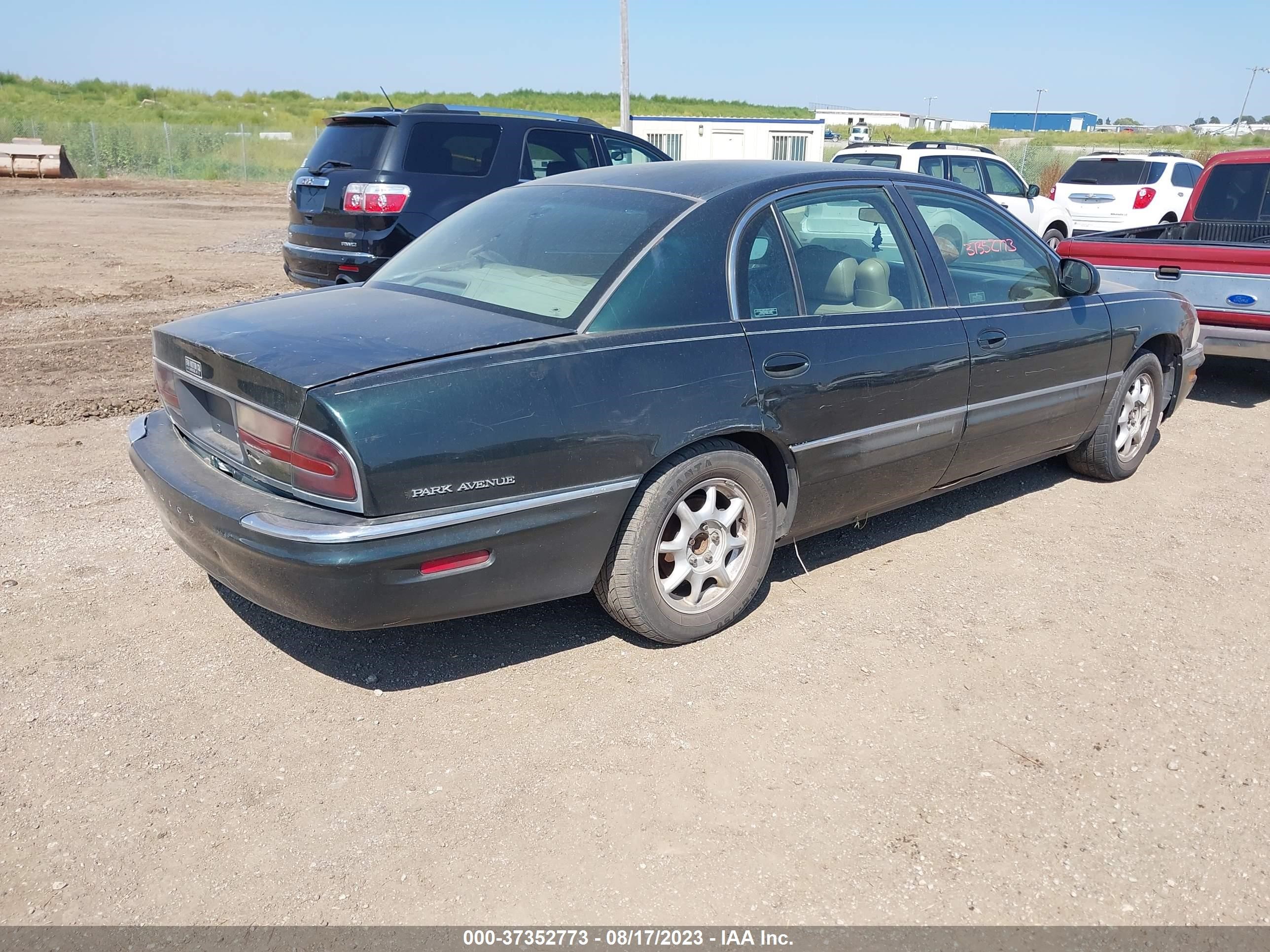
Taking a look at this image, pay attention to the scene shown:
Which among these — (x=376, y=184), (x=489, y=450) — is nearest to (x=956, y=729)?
(x=489, y=450)

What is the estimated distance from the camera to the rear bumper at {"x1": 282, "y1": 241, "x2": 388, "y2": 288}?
25.2 feet

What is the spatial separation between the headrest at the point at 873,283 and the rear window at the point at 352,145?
4.99m

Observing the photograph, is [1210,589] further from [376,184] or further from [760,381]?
[376,184]

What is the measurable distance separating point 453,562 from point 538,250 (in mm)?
1417

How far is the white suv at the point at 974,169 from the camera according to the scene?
Answer: 12.7 metres

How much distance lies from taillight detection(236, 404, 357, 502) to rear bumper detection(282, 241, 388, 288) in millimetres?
4468

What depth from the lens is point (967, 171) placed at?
13.1 meters

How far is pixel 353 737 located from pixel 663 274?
1853mm

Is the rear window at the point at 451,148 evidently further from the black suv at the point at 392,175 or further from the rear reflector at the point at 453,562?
the rear reflector at the point at 453,562

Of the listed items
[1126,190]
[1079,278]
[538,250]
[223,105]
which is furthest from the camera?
[223,105]

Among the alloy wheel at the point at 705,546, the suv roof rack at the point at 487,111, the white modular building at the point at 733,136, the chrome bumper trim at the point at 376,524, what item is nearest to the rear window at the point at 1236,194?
the suv roof rack at the point at 487,111

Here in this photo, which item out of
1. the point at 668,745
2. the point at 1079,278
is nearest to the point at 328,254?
the point at 1079,278

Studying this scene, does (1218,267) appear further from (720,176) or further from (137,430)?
(137,430)

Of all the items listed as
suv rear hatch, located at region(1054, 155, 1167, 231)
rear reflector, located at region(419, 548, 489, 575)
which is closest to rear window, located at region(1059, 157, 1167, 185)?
suv rear hatch, located at region(1054, 155, 1167, 231)
